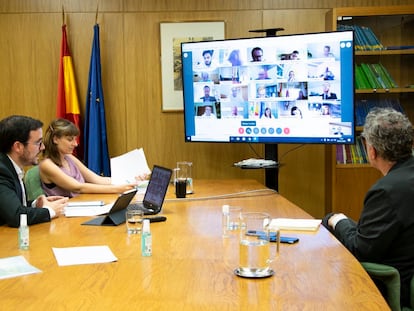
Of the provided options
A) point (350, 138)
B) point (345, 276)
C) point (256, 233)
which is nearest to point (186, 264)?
point (256, 233)

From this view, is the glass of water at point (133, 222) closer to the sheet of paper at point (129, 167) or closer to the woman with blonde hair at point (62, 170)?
the woman with blonde hair at point (62, 170)

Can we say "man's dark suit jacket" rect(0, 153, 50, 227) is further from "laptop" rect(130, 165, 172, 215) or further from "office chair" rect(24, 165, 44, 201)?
"office chair" rect(24, 165, 44, 201)

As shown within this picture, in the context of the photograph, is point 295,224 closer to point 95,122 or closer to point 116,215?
point 116,215

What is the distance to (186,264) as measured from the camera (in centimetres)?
204

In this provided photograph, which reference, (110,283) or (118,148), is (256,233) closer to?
(110,283)

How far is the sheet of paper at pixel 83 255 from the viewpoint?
208 cm

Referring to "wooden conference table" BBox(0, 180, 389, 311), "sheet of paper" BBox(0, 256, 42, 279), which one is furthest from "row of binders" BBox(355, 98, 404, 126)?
"sheet of paper" BBox(0, 256, 42, 279)

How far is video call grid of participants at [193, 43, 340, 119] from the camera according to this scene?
4286 mm

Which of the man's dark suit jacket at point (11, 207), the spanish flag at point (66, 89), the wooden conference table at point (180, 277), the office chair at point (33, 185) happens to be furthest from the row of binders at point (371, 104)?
the man's dark suit jacket at point (11, 207)

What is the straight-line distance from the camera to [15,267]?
6.57 feet

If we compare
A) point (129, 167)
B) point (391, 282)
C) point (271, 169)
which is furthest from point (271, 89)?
point (391, 282)

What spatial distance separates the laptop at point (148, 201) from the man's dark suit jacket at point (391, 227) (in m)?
1.03

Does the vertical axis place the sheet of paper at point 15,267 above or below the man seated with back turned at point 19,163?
below

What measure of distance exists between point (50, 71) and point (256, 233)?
3648 millimetres
